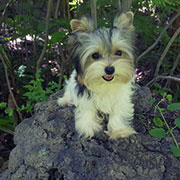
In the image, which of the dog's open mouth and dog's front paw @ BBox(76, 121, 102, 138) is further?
dog's front paw @ BBox(76, 121, 102, 138)

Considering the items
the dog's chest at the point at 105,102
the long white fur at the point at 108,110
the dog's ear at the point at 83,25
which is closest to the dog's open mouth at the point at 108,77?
the long white fur at the point at 108,110

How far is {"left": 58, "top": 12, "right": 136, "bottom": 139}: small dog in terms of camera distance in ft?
9.82

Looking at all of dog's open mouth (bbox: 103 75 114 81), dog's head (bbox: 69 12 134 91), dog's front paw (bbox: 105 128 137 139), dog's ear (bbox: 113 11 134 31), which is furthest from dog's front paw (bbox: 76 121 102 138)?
dog's ear (bbox: 113 11 134 31)

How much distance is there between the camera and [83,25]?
10.4 ft

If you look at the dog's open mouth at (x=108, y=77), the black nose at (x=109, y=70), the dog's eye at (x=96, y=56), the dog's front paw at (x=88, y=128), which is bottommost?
the dog's front paw at (x=88, y=128)

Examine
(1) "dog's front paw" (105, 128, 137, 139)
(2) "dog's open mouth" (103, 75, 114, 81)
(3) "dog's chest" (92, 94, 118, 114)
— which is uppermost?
(2) "dog's open mouth" (103, 75, 114, 81)

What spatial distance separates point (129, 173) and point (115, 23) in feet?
5.85

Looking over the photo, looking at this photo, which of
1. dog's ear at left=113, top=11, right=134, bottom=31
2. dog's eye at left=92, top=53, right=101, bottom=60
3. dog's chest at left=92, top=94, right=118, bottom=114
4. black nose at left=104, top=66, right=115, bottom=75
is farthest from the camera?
dog's chest at left=92, top=94, right=118, bottom=114

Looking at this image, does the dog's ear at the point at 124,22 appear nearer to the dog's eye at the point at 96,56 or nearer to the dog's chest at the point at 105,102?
the dog's eye at the point at 96,56

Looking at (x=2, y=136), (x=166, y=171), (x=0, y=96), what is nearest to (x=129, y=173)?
(x=166, y=171)

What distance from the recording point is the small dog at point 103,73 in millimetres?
2994

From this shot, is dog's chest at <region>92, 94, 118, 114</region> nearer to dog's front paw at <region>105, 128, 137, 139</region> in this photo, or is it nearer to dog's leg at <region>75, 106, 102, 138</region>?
dog's leg at <region>75, 106, 102, 138</region>

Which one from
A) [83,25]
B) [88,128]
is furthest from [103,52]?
[88,128]

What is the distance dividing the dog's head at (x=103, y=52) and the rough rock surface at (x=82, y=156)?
0.76 m
